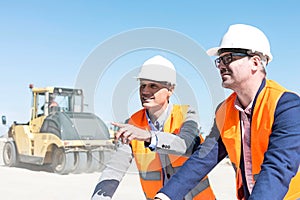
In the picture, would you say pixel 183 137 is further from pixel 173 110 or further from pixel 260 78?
pixel 260 78

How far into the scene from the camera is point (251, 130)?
183cm

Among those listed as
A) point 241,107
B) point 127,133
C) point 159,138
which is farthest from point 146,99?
point 241,107

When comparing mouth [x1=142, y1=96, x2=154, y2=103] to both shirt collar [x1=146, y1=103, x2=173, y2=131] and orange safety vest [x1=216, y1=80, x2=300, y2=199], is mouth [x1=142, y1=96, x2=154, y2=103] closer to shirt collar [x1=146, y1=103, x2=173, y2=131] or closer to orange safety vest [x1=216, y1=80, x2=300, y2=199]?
shirt collar [x1=146, y1=103, x2=173, y2=131]

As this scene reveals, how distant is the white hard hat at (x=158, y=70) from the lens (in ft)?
8.00

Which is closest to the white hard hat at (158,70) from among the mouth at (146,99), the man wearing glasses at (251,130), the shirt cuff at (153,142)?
the mouth at (146,99)

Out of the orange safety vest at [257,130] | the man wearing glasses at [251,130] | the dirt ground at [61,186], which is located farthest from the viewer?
the dirt ground at [61,186]

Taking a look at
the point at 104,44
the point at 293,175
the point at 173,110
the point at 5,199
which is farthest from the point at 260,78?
the point at 5,199

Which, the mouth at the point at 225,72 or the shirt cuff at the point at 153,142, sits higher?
the mouth at the point at 225,72

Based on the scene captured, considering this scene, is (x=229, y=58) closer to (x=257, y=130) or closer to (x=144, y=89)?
(x=257, y=130)

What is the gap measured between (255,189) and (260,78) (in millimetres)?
495

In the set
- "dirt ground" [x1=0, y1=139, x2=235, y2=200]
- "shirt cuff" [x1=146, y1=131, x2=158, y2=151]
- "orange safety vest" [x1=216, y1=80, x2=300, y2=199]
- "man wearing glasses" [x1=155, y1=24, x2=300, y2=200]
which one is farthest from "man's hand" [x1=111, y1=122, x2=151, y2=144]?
"dirt ground" [x1=0, y1=139, x2=235, y2=200]

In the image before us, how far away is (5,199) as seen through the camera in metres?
8.14

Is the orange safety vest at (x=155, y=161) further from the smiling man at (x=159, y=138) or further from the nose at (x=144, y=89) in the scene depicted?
the nose at (x=144, y=89)

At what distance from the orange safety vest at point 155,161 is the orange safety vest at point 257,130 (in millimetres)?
545
